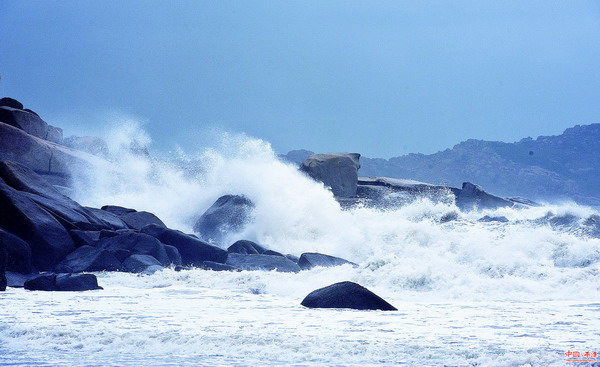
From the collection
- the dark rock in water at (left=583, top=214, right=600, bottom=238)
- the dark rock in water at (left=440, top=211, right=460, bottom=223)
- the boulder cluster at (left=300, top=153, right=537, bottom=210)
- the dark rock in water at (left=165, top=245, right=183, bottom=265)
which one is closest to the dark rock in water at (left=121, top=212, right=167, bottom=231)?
the dark rock in water at (left=165, top=245, right=183, bottom=265)

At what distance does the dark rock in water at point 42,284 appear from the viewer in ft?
39.2

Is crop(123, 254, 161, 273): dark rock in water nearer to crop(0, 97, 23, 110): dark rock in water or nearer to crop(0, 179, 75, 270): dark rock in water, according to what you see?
crop(0, 179, 75, 270): dark rock in water

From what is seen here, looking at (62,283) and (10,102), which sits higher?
(10,102)

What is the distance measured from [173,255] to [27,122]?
18.4m

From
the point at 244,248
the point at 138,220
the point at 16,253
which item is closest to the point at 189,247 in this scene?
the point at 244,248

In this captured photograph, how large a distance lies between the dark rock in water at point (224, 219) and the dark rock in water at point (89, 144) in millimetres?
12582

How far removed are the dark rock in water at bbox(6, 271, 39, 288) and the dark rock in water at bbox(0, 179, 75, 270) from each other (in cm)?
175

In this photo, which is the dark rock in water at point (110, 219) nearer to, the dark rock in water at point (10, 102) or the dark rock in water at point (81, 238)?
the dark rock in water at point (81, 238)

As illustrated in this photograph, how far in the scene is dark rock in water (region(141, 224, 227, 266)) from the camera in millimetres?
17469

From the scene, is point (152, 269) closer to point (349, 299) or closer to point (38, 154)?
point (349, 299)

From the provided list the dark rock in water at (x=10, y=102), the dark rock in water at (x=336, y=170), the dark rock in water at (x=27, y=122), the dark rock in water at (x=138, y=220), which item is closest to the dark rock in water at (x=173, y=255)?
the dark rock in water at (x=138, y=220)

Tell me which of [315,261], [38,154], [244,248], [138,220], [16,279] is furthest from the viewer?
[38,154]

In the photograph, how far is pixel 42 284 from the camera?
1199cm

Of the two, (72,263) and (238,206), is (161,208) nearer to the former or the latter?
(238,206)
